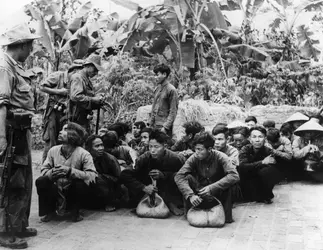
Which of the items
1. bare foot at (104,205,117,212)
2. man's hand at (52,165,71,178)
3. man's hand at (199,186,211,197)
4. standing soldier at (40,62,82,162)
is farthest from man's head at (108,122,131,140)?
man's hand at (199,186,211,197)

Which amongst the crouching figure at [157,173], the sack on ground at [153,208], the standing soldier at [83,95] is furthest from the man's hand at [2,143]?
the standing soldier at [83,95]

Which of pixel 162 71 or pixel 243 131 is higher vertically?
pixel 162 71

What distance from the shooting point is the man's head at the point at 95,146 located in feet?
16.3

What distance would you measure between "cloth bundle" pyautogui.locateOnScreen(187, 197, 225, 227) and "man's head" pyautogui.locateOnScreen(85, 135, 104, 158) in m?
1.35

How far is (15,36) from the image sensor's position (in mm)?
3645

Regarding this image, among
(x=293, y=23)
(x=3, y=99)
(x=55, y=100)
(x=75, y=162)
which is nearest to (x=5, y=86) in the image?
(x=3, y=99)

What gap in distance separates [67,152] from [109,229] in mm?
971

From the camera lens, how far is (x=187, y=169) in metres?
4.64

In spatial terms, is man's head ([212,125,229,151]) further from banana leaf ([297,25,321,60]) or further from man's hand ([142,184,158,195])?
banana leaf ([297,25,321,60])

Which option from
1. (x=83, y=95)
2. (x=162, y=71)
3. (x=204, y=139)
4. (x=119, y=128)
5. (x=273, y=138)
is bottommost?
(x=273, y=138)

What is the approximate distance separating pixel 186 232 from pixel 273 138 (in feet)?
8.40

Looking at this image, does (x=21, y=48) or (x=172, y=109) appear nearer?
(x=21, y=48)

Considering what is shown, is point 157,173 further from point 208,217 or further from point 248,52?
point 248,52

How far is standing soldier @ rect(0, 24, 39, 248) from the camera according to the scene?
11.6 ft
